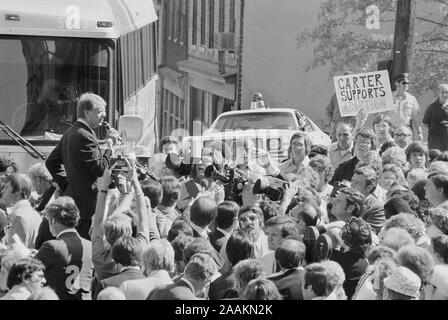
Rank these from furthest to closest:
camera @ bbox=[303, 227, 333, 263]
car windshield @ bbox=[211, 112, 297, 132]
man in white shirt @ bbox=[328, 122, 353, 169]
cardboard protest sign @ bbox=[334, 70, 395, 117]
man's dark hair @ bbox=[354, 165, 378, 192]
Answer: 1. car windshield @ bbox=[211, 112, 297, 132]
2. cardboard protest sign @ bbox=[334, 70, 395, 117]
3. man in white shirt @ bbox=[328, 122, 353, 169]
4. man's dark hair @ bbox=[354, 165, 378, 192]
5. camera @ bbox=[303, 227, 333, 263]

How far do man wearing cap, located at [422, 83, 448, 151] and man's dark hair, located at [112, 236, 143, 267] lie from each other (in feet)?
29.9

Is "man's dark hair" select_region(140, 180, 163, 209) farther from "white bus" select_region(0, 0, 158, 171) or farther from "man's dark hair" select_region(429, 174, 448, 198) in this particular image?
"white bus" select_region(0, 0, 158, 171)

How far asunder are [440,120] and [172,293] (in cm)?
983

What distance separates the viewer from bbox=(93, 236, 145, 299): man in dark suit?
771 centimetres

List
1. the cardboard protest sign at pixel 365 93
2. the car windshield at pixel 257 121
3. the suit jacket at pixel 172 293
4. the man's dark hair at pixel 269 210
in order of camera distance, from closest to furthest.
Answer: the suit jacket at pixel 172 293 < the man's dark hair at pixel 269 210 < the cardboard protest sign at pixel 365 93 < the car windshield at pixel 257 121

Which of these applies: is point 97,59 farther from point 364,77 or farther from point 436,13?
point 436,13

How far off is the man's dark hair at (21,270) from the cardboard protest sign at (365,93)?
31.1ft

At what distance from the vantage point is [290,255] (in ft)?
25.3

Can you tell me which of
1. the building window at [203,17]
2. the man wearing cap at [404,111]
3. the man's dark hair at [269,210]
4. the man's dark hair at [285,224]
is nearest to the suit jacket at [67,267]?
the man's dark hair at [285,224]

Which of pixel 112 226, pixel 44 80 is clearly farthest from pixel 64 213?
pixel 44 80

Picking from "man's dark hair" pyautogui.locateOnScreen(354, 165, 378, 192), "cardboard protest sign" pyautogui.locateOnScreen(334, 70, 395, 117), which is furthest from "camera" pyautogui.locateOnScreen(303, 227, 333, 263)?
"cardboard protest sign" pyautogui.locateOnScreen(334, 70, 395, 117)

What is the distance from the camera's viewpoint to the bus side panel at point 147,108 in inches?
605

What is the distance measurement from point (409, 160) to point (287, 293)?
5608mm

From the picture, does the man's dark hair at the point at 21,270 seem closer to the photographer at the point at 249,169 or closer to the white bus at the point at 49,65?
the photographer at the point at 249,169
